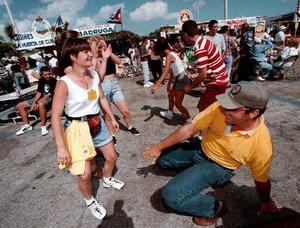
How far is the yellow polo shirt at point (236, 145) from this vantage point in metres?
2.13

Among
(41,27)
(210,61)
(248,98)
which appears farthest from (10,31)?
(248,98)

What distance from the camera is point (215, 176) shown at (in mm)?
2402

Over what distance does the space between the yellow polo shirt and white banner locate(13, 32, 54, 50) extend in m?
15.7

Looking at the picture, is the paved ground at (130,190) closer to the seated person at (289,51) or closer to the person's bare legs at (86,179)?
the person's bare legs at (86,179)

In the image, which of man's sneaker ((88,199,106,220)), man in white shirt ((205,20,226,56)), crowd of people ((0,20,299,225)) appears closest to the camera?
crowd of people ((0,20,299,225))

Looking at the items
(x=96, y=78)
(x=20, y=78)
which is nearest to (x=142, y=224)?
(x=96, y=78)

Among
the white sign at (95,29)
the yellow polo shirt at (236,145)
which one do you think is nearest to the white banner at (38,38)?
the white sign at (95,29)

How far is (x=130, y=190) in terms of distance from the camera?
125 inches

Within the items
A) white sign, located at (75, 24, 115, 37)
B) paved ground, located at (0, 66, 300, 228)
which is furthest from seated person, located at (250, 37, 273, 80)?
white sign, located at (75, 24, 115, 37)

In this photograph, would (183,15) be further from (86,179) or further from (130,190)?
(86,179)

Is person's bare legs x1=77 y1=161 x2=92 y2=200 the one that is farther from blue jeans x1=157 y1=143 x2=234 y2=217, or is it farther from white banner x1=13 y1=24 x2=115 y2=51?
white banner x1=13 y1=24 x2=115 y2=51

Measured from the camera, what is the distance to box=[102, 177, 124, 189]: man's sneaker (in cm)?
321

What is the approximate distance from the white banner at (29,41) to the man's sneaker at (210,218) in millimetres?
15922

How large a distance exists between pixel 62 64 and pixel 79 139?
868mm
